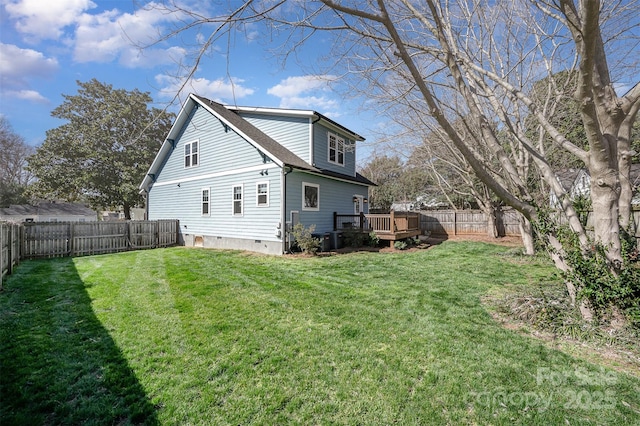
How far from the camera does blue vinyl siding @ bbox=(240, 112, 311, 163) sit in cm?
1226

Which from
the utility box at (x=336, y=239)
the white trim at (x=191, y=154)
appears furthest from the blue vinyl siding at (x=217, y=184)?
the utility box at (x=336, y=239)

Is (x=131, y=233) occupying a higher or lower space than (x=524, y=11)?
lower

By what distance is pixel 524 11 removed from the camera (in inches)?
241

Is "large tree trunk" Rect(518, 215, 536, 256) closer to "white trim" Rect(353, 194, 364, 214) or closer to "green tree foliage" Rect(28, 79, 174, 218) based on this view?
"white trim" Rect(353, 194, 364, 214)

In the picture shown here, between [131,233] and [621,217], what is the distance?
1546cm

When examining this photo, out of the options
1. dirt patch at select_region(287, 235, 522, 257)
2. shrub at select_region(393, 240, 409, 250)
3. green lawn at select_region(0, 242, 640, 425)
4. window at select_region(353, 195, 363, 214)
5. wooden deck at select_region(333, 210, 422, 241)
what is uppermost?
window at select_region(353, 195, 363, 214)

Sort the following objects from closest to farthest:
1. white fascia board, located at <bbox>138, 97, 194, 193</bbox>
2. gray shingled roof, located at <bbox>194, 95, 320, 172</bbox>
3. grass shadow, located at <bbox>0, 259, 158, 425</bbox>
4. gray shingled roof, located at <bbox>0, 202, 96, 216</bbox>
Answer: grass shadow, located at <bbox>0, 259, 158, 425</bbox> → gray shingled roof, located at <bbox>194, 95, 320, 172</bbox> → white fascia board, located at <bbox>138, 97, 194, 193</bbox> → gray shingled roof, located at <bbox>0, 202, 96, 216</bbox>

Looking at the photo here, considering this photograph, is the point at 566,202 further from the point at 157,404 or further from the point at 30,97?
the point at 30,97

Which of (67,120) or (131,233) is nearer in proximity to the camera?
(131,233)

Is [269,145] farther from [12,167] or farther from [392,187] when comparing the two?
[12,167]

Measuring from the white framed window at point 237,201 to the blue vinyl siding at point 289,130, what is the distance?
2897 mm

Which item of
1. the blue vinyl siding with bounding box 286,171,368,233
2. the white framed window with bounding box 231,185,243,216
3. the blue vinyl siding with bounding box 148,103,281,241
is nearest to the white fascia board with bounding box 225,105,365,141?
the blue vinyl siding with bounding box 148,103,281,241

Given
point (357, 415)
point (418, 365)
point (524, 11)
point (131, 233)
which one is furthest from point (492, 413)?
point (131, 233)

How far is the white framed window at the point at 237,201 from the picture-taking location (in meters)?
12.0
